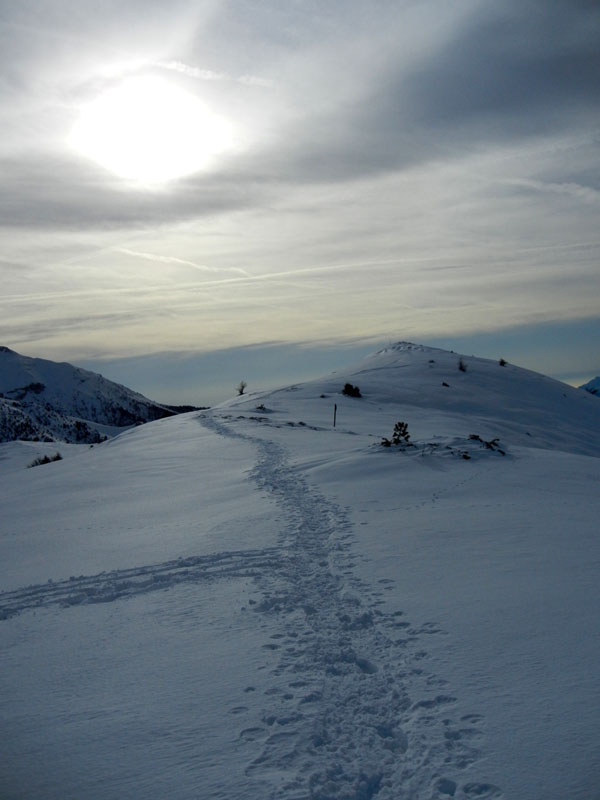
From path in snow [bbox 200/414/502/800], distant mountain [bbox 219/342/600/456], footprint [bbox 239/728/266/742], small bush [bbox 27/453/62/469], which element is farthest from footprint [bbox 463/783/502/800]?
small bush [bbox 27/453/62/469]

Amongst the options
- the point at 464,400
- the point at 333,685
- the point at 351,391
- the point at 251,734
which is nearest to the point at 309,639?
the point at 333,685

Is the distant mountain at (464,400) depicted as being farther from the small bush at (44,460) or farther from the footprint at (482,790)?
the footprint at (482,790)

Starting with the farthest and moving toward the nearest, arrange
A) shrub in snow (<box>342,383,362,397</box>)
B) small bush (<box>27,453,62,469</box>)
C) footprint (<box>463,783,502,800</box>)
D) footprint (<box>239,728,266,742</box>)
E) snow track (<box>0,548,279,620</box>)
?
1. shrub in snow (<box>342,383,362,397</box>)
2. small bush (<box>27,453,62,469</box>)
3. snow track (<box>0,548,279,620</box>)
4. footprint (<box>239,728,266,742</box>)
5. footprint (<box>463,783,502,800</box>)

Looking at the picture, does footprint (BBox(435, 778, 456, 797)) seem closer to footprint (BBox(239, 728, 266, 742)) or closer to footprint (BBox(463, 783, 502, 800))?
footprint (BBox(463, 783, 502, 800))

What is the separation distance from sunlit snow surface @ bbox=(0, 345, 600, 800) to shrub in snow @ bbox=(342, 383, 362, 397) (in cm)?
1734

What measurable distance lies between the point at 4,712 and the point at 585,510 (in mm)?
7178

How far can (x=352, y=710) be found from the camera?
361 cm

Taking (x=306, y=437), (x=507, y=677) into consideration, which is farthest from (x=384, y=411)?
(x=507, y=677)

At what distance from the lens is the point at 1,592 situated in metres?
6.32

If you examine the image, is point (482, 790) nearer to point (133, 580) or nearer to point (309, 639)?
point (309, 639)

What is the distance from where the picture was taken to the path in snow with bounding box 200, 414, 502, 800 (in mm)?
2994

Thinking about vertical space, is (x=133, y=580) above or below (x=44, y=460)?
above

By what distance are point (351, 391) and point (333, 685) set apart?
2539 centimetres

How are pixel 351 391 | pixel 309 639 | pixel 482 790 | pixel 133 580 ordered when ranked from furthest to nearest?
pixel 351 391, pixel 133 580, pixel 309 639, pixel 482 790
